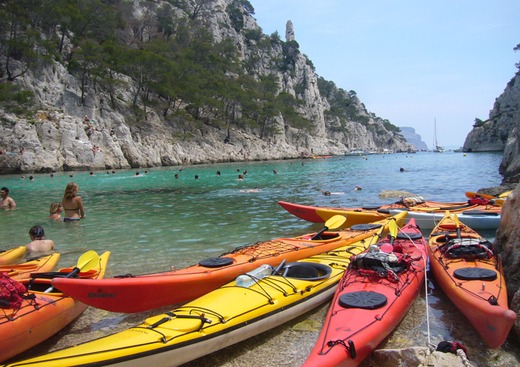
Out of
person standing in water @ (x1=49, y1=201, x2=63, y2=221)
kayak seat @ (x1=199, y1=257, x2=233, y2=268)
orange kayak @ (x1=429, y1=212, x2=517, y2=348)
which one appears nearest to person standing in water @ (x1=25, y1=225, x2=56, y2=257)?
person standing in water @ (x1=49, y1=201, x2=63, y2=221)

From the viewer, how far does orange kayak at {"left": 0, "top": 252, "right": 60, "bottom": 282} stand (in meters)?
5.32

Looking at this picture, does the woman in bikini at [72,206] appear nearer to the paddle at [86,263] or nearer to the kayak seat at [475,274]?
the paddle at [86,263]

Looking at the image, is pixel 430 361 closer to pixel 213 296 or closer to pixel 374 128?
pixel 213 296

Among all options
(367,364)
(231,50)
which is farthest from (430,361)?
(231,50)

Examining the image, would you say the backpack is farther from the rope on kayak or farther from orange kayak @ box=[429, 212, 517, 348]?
orange kayak @ box=[429, 212, 517, 348]

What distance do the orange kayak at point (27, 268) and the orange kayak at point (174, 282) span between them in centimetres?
139

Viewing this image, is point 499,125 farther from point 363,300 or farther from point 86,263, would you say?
point 86,263

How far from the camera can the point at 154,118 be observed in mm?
47969

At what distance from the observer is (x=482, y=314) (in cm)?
403

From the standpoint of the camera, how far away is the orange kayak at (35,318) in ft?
12.1

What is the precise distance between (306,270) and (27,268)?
13.5 feet

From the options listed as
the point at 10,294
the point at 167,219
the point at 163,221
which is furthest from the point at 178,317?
the point at 167,219

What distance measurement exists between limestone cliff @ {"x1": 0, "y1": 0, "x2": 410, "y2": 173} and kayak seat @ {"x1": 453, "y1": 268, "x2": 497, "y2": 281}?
3391cm

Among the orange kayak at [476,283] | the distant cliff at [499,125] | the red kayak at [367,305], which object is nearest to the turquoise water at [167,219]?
the red kayak at [367,305]
